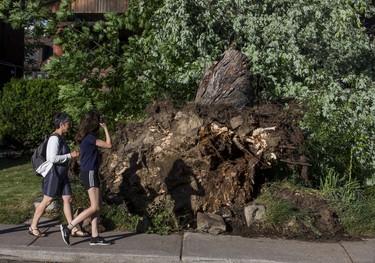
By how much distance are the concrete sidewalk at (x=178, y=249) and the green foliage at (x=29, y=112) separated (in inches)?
243

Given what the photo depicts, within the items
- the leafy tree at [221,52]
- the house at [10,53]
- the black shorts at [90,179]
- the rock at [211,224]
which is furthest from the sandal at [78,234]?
the house at [10,53]

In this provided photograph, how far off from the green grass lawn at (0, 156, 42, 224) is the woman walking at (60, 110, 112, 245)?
148 cm

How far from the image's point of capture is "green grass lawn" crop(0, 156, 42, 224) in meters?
7.98

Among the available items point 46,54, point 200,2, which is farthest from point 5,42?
point 46,54

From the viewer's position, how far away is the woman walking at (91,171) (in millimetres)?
6660

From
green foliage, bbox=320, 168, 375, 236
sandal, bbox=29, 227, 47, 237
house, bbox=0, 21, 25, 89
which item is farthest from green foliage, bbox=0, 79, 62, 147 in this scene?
house, bbox=0, 21, 25, 89

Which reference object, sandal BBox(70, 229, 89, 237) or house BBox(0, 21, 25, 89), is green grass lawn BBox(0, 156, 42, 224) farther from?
house BBox(0, 21, 25, 89)

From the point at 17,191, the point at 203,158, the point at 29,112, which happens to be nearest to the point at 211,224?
the point at 203,158

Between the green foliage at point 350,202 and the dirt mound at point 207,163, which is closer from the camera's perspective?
the green foliage at point 350,202

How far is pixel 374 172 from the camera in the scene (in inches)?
353

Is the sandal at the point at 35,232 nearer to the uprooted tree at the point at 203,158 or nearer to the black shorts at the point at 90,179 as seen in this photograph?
the black shorts at the point at 90,179

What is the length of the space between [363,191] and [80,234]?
4135mm

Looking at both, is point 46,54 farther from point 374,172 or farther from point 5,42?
point 374,172

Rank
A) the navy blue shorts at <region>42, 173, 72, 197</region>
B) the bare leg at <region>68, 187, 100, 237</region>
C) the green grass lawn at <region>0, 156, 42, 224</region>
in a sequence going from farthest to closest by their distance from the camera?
the green grass lawn at <region>0, 156, 42, 224</region>, the navy blue shorts at <region>42, 173, 72, 197</region>, the bare leg at <region>68, 187, 100, 237</region>
